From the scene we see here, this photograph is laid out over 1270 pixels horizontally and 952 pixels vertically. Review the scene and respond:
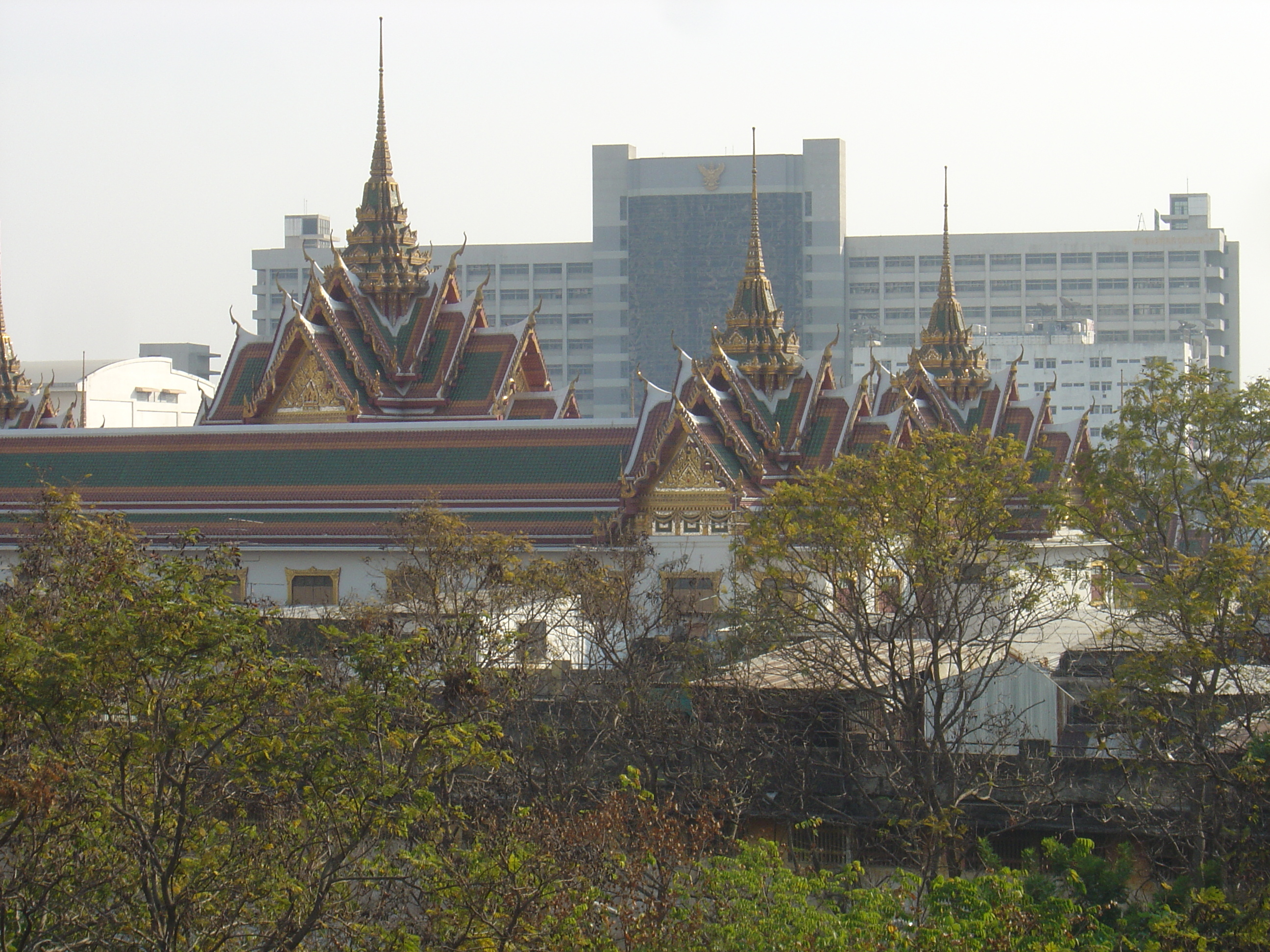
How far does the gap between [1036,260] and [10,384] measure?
69866mm

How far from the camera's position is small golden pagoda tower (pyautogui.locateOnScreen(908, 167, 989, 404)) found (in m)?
48.9

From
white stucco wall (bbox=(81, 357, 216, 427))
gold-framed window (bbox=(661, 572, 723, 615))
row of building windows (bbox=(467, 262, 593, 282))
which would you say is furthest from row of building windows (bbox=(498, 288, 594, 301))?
→ gold-framed window (bbox=(661, 572, 723, 615))

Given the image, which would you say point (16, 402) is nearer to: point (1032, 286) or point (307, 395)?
point (307, 395)

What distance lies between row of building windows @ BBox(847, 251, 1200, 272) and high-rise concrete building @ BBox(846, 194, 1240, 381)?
0.04 metres

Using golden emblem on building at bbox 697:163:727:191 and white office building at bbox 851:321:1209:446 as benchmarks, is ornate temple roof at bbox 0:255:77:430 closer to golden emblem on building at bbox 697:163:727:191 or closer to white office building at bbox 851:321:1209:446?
white office building at bbox 851:321:1209:446

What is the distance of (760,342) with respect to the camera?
127ft

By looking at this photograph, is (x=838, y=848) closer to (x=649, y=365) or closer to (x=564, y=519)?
(x=564, y=519)

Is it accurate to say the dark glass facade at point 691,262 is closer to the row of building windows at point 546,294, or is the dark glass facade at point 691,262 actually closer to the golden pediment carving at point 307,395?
the row of building windows at point 546,294

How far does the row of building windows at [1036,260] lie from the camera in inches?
4227

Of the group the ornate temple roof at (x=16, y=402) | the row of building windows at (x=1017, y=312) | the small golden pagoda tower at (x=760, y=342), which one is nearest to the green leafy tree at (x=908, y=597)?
the small golden pagoda tower at (x=760, y=342)

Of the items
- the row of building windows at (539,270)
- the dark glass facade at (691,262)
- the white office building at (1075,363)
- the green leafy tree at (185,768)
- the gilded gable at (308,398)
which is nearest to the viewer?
the green leafy tree at (185,768)

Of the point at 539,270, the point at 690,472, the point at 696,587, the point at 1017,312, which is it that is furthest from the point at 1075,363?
the point at 696,587

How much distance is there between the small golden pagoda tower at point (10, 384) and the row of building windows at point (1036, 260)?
6365 cm

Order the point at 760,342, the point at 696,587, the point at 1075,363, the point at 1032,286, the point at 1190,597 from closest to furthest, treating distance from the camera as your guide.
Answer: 1. the point at 1190,597
2. the point at 696,587
3. the point at 760,342
4. the point at 1075,363
5. the point at 1032,286
